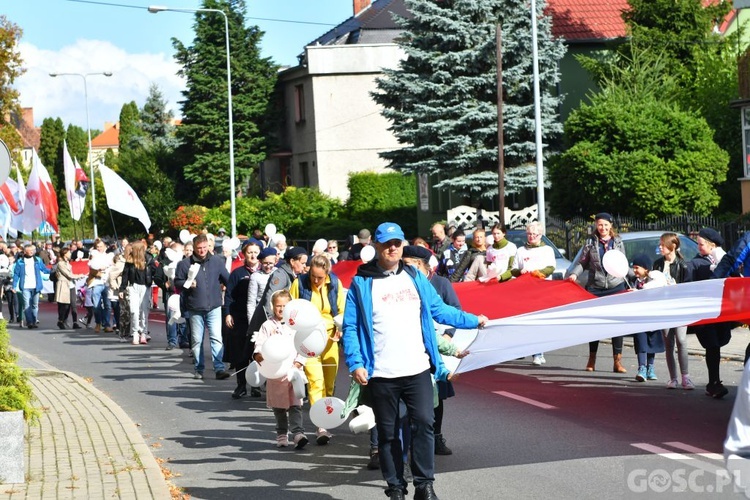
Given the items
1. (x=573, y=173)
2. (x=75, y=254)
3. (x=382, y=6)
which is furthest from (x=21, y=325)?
(x=382, y=6)

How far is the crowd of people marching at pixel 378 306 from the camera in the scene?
7.80m

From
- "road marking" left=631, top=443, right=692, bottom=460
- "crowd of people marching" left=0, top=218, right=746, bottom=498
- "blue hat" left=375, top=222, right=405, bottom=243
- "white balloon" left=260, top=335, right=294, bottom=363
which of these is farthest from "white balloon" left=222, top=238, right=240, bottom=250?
"blue hat" left=375, top=222, right=405, bottom=243

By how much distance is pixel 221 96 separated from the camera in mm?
59656

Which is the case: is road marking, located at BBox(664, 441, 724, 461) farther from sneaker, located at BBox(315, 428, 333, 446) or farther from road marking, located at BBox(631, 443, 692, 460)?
sneaker, located at BBox(315, 428, 333, 446)

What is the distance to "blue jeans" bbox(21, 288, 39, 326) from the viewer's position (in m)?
27.3

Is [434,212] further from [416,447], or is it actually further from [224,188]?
[416,447]

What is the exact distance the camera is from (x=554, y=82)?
38250 mm

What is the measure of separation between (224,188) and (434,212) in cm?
1577

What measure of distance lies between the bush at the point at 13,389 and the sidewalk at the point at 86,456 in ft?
1.75

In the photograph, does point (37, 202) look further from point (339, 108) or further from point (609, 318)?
point (339, 108)

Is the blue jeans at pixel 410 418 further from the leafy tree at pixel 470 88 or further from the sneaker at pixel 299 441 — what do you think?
the leafy tree at pixel 470 88

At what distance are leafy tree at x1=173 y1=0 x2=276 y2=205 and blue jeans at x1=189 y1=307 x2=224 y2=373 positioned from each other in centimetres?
4407

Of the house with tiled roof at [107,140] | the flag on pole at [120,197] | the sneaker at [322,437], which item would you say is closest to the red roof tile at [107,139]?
the house with tiled roof at [107,140]

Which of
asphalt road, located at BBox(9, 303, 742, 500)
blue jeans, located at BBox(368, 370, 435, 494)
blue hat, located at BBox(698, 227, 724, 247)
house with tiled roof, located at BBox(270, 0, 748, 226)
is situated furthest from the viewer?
house with tiled roof, located at BBox(270, 0, 748, 226)
